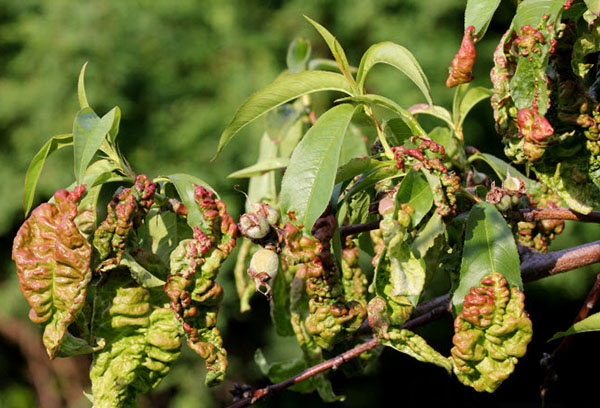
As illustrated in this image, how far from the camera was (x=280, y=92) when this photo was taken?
3.58ft

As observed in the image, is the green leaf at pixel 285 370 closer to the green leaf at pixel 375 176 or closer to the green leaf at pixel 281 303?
the green leaf at pixel 281 303

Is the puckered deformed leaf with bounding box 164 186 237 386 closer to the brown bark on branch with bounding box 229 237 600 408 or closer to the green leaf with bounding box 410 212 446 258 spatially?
the brown bark on branch with bounding box 229 237 600 408

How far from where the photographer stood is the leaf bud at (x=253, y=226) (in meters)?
1.09

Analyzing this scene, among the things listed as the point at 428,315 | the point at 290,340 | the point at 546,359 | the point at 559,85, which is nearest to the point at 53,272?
the point at 428,315

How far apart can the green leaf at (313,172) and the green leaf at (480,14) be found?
0.25 metres

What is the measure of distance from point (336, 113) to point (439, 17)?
140 inches

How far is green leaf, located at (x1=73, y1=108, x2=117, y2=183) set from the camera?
993mm

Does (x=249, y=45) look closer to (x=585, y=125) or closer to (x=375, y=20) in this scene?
(x=375, y=20)

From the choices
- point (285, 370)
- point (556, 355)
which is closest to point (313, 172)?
point (285, 370)

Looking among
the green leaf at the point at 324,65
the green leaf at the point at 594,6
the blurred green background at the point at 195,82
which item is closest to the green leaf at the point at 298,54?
the green leaf at the point at 324,65

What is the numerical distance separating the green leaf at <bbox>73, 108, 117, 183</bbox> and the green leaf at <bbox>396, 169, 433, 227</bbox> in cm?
50

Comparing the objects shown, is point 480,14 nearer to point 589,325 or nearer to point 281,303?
point 589,325

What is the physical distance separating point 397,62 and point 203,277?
0.53 m

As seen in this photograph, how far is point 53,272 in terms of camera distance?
1.03 meters
